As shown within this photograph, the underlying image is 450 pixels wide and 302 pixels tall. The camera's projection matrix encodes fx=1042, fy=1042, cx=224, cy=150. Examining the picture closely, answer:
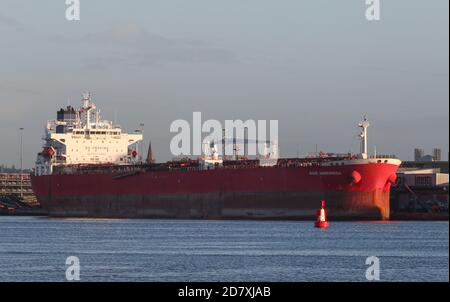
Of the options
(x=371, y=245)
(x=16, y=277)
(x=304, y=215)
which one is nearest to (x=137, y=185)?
(x=304, y=215)

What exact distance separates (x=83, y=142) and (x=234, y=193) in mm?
20813

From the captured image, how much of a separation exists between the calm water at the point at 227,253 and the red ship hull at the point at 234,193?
521cm

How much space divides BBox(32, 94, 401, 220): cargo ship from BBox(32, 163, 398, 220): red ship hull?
56 mm

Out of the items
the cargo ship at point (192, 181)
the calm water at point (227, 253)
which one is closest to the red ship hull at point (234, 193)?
the cargo ship at point (192, 181)

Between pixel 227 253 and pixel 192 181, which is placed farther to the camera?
pixel 192 181

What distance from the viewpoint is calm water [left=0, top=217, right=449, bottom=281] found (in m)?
26.9

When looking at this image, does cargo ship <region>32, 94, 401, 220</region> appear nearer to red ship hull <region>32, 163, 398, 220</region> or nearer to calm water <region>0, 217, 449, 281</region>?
red ship hull <region>32, 163, 398, 220</region>

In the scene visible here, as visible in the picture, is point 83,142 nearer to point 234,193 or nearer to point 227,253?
point 234,193

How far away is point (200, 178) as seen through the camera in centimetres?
6350

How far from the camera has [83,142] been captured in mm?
78750

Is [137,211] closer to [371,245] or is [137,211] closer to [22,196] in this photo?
[371,245]

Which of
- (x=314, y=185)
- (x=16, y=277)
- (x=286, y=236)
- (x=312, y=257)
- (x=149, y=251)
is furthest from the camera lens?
(x=314, y=185)

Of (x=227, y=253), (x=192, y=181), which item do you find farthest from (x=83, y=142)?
(x=227, y=253)
